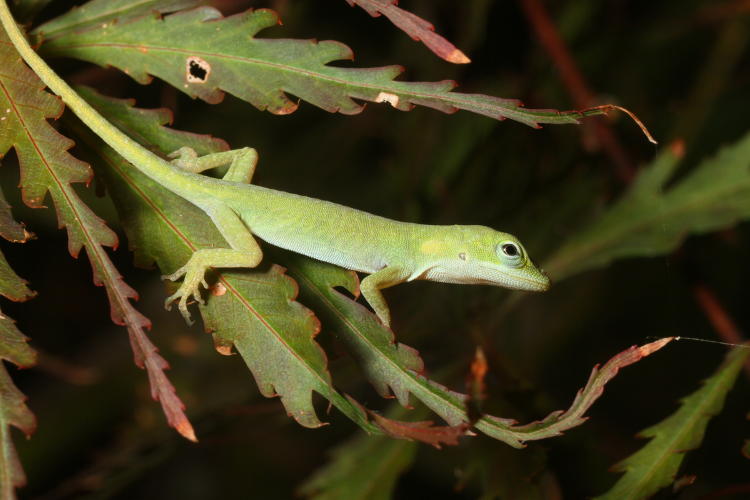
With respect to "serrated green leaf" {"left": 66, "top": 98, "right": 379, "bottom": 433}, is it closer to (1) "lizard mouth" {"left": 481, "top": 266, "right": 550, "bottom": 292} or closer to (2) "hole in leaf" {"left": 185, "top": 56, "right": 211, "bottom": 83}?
(2) "hole in leaf" {"left": 185, "top": 56, "right": 211, "bottom": 83}

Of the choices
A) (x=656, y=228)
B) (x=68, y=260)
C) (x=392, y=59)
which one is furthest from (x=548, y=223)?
(x=68, y=260)

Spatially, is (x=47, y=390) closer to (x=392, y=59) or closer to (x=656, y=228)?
(x=392, y=59)

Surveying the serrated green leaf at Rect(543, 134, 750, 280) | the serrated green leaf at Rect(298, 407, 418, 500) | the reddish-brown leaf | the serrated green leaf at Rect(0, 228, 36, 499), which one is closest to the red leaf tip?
the reddish-brown leaf

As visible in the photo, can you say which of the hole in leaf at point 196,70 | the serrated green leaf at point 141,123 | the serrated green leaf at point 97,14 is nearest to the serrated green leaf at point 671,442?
the serrated green leaf at point 141,123

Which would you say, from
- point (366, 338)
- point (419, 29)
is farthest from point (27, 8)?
point (366, 338)

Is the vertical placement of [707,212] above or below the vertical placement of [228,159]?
below

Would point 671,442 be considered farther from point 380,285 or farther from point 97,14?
point 97,14
